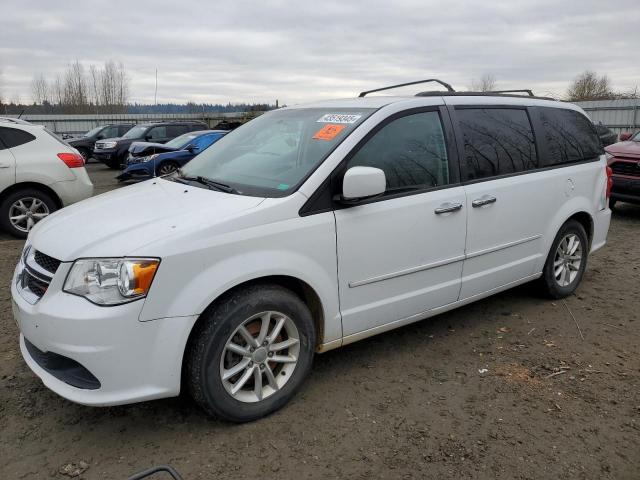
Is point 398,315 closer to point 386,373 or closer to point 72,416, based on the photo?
point 386,373

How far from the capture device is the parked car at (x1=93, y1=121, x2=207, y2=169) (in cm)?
1853

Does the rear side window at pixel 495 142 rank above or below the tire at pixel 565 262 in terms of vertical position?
above

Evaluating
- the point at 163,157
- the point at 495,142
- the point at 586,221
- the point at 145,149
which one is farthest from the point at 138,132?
the point at 495,142

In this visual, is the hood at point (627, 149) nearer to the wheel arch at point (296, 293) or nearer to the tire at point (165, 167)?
the wheel arch at point (296, 293)

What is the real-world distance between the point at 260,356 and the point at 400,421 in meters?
0.86

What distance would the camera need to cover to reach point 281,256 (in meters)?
2.88

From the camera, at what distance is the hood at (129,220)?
2.64m

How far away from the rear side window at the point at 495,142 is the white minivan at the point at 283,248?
2 centimetres

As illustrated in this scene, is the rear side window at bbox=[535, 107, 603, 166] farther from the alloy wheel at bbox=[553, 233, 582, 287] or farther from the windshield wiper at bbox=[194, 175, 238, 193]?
the windshield wiper at bbox=[194, 175, 238, 193]

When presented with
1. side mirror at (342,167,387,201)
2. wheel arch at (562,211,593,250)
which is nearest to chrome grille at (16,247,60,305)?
side mirror at (342,167,387,201)

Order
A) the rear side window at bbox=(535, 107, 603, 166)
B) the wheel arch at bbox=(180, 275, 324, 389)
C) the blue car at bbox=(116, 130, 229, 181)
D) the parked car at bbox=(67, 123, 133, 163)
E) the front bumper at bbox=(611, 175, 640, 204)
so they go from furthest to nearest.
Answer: the parked car at bbox=(67, 123, 133, 163) → the blue car at bbox=(116, 130, 229, 181) → the front bumper at bbox=(611, 175, 640, 204) → the rear side window at bbox=(535, 107, 603, 166) → the wheel arch at bbox=(180, 275, 324, 389)

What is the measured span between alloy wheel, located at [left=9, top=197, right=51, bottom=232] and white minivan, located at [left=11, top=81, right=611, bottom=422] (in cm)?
436

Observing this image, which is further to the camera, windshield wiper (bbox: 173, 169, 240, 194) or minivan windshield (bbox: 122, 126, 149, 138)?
minivan windshield (bbox: 122, 126, 149, 138)

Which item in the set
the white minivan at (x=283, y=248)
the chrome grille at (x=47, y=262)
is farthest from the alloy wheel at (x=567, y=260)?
the chrome grille at (x=47, y=262)
